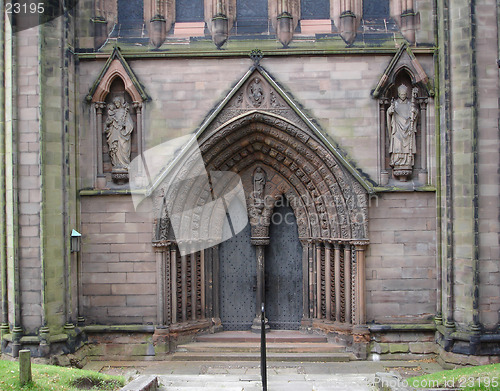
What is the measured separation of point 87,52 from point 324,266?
6666mm

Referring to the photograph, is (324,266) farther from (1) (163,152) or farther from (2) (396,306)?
(1) (163,152)

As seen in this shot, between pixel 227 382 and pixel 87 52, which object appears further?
pixel 87 52

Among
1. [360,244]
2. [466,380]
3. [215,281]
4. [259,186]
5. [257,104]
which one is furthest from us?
[215,281]

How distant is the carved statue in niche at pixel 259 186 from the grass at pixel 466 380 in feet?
15.7

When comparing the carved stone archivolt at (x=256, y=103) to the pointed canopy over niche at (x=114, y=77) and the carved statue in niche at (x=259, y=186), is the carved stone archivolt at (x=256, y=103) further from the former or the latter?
the pointed canopy over niche at (x=114, y=77)

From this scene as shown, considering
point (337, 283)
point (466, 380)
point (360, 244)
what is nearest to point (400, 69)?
point (360, 244)

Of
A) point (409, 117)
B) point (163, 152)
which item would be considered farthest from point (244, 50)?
point (409, 117)

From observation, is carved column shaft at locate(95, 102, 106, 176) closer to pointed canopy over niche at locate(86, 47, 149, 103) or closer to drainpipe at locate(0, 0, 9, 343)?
pointed canopy over niche at locate(86, 47, 149, 103)

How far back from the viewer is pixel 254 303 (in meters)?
12.3

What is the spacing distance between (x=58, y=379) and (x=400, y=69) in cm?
851

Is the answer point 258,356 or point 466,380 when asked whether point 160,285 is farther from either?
point 466,380

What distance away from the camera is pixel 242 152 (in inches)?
470

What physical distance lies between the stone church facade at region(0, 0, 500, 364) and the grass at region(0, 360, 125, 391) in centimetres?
149

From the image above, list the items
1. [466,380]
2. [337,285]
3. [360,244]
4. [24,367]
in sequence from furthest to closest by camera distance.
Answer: [337,285], [360,244], [466,380], [24,367]
